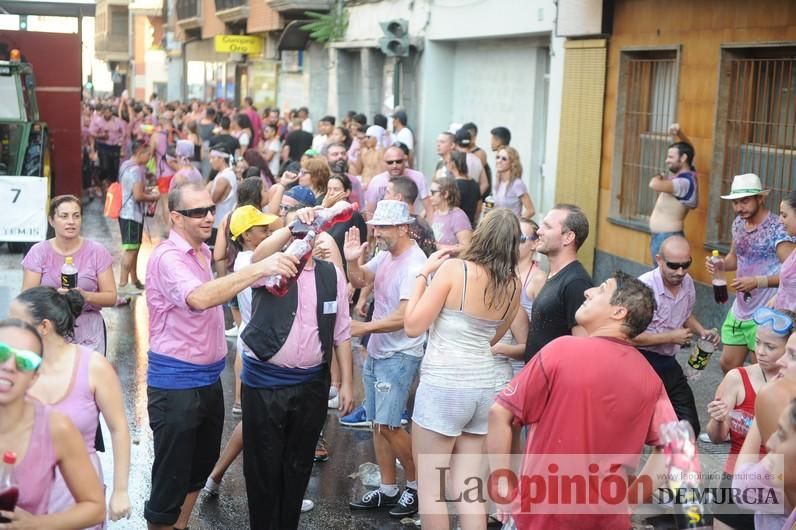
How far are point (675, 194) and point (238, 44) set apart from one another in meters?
22.8

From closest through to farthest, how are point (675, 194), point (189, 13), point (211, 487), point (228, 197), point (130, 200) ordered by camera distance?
point (211, 487) < point (675, 194) < point (228, 197) < point (130, 200) < point (189, 13)

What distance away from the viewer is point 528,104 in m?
17.8

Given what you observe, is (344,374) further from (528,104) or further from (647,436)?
(528,104)

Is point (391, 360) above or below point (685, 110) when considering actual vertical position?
below

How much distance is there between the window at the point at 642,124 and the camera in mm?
12866

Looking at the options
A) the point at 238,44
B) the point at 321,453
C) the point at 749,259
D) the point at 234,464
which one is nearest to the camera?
the point at 234,464

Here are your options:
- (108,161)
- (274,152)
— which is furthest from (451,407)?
(108,161)

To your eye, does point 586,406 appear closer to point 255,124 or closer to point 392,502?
point 392,502

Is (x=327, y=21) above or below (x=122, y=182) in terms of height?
above

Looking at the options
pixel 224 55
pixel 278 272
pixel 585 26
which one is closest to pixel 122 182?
pixel 585 26

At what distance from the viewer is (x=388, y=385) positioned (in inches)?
264

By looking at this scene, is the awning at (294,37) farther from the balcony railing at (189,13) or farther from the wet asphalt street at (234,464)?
the wet asphalt street at (234,464)

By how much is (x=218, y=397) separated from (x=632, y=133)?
28.8 ft

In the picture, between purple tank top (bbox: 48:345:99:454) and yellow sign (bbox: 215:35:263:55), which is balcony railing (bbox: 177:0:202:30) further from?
purple tank top (bbox: 48:345:99:454)
